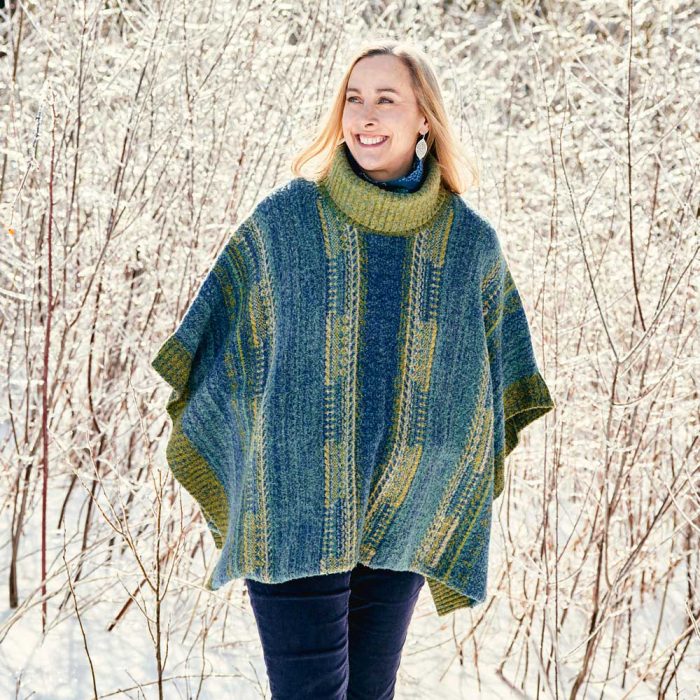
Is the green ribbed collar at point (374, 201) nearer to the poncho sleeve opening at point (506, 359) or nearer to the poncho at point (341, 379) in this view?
the poncho at point (341, 379)

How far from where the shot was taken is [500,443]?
5.99 ft

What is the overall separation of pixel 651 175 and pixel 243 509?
216 cm

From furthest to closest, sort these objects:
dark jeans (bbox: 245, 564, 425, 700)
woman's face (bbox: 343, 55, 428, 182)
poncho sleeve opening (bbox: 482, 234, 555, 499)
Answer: poncho sleeve opening (bbox: 482, 234, 555, 499) < woman's face (bbox: 343, 55, 428, 182) < dark jeans (bbox: 245, 564, 425, 700)

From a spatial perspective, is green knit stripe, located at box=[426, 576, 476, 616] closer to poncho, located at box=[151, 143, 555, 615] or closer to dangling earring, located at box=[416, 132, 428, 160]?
poncho, located at box=[151, 143, 555, 615]

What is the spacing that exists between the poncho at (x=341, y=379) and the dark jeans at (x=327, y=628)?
5cm

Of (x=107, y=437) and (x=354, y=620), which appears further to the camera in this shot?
(x=107, y=437)

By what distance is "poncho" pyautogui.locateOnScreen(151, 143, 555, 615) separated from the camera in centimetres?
158

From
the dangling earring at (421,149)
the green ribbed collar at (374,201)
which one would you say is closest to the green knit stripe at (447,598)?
the green ribbed collar at (374,201)

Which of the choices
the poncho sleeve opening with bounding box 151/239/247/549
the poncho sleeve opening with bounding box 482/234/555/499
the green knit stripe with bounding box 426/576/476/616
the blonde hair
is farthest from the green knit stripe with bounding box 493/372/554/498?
the poncho sleeve opening with bounding box 151/239/247/549

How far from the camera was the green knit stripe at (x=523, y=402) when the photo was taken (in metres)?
1.83

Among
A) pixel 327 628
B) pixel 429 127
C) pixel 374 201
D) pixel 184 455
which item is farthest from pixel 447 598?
pixel 429 127

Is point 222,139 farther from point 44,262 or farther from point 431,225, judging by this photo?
point 431,225

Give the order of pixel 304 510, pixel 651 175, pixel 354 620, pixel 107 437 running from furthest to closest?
pixel 651 175 → pixel 107 437 → pixel 354 620 → pixel 304 510

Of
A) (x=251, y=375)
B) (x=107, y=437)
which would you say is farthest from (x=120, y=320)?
(x=251, y=375)
